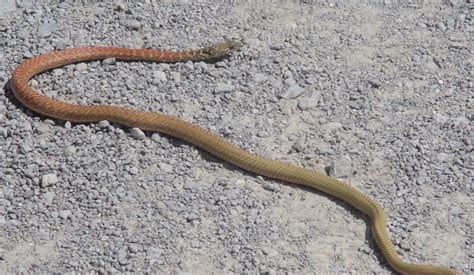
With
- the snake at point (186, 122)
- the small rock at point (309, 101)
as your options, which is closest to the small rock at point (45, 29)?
the snake at point (186, 122)

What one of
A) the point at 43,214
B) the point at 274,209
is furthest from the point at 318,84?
the point at 43,214

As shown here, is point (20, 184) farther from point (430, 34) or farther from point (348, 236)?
point (430, 34)

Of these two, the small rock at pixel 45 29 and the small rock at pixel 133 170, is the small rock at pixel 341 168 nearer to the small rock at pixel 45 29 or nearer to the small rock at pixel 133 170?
the small rock at pixel 133 170

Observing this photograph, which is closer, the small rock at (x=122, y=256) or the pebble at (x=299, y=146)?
the small rock at (x=122, y=256)

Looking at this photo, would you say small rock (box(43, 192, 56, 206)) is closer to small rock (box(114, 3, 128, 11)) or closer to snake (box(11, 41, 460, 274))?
snake (box(11, 41, 460, 274))

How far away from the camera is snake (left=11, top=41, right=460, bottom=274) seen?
8125 millimetres

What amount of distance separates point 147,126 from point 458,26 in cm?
461

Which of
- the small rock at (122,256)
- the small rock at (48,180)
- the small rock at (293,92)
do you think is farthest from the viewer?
the small rock at (293,92)

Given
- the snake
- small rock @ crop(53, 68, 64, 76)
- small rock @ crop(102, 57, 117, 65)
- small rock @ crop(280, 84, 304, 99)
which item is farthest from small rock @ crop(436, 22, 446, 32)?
small rock @ crop(53, 68, 64, 76)

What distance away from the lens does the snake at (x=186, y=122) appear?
812cm

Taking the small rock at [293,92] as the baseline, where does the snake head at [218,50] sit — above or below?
above

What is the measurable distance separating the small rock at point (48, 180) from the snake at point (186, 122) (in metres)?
1.01

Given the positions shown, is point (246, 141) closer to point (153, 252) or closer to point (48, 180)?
point (153, 252)

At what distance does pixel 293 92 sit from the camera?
32.3 ft
